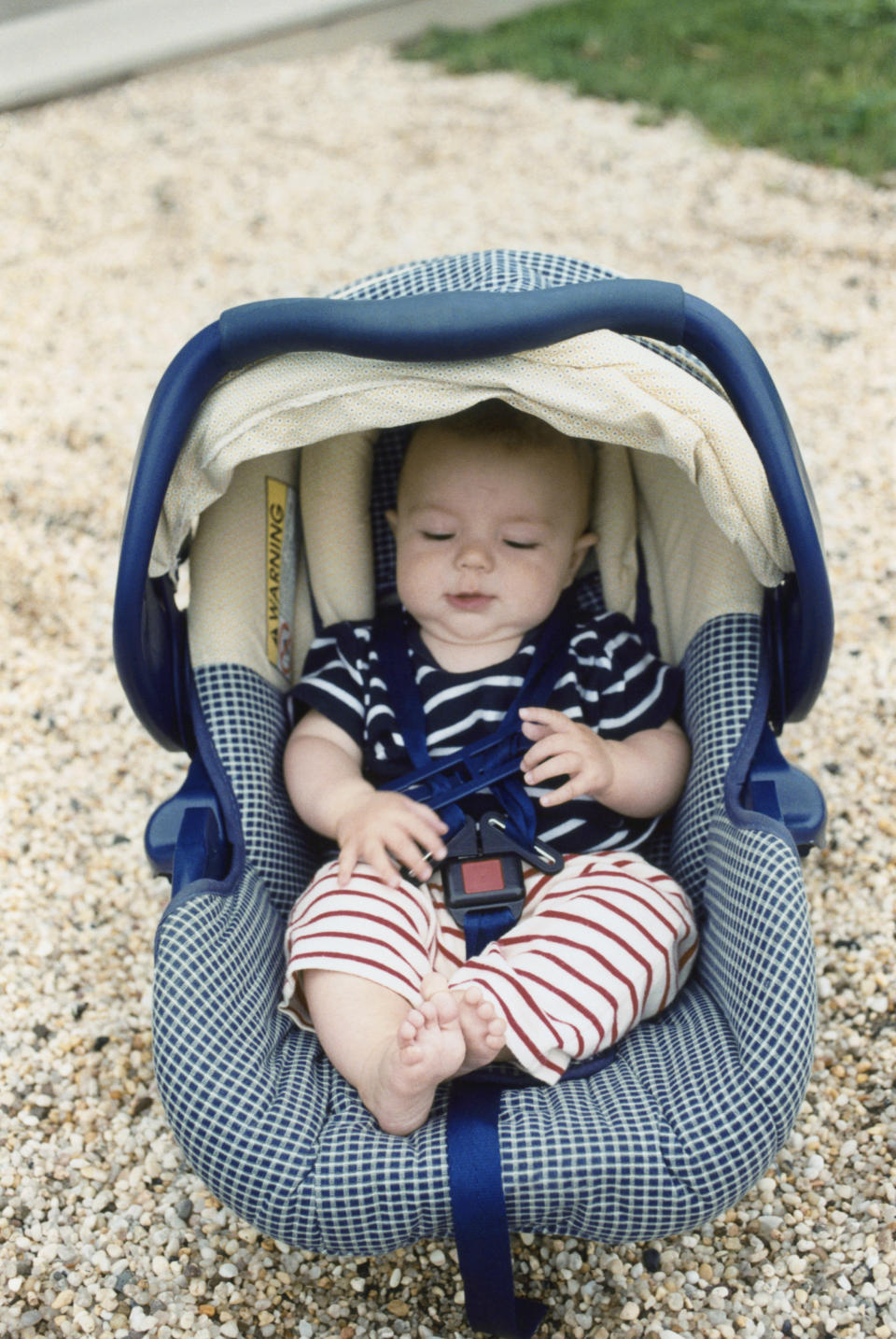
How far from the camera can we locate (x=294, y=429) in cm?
188

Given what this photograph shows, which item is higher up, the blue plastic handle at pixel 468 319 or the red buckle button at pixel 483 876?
the blue plastic handle at pixel 468 319

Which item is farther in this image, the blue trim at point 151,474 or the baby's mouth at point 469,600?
the baby's mouth at point 469,600

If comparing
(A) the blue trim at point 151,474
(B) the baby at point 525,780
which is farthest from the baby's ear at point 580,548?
(A) the blue trim at point 151,474

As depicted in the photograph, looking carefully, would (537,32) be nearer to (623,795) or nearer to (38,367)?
(38,367)

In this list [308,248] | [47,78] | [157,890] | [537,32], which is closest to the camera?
[157,890]

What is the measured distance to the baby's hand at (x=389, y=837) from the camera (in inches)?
75.3

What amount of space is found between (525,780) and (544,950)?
0.32m

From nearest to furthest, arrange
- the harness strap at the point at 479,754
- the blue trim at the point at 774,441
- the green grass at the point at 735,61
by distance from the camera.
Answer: the blue trim at the point at 774,441
the harness strap at the point at 479,754
the green grass at the point at 735,61

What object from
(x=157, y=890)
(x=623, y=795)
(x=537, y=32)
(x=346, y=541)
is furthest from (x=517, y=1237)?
(x=537, y=32)

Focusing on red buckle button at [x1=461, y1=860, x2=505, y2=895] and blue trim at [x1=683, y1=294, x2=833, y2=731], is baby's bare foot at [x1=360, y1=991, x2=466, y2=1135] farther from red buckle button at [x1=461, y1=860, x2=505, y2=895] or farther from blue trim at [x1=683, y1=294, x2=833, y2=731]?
blue trim at [x1=683, y1=294, x2=833, y2=731]

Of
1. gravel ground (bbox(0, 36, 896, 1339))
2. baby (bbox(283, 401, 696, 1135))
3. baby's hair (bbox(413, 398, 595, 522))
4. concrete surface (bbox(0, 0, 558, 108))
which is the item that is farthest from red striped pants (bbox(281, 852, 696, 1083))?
concrete surface (bbox(0, 0, 558, 108))

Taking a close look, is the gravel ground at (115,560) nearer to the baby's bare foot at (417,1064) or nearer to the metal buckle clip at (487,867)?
the baby's bare foot at (417,1064)

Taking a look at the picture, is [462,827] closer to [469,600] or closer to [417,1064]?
[469,600]

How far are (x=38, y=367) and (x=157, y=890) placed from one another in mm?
2298
